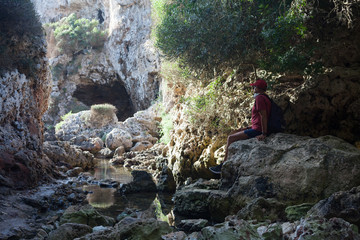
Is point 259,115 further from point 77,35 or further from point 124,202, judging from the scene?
point 77,35

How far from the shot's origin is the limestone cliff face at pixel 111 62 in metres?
24.8

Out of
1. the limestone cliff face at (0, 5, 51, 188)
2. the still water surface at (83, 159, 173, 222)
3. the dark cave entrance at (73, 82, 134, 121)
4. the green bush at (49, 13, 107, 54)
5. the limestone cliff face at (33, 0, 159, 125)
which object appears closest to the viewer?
the still water surface at (83, 159, 173, 222)

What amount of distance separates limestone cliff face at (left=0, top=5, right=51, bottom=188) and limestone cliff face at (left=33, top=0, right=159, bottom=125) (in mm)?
13402

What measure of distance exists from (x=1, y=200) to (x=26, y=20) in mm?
Result: 5559

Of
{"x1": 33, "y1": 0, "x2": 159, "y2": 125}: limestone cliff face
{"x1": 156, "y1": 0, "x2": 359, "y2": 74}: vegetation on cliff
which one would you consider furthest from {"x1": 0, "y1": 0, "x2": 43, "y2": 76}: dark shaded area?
{"x1": 33, "y1": 0, "x2": 159, "y2": 125}: limestone cliff face

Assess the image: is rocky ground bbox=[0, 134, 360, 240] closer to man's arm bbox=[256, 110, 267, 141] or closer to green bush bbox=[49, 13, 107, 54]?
man's arm bbox=[256, 110, 267, 141]

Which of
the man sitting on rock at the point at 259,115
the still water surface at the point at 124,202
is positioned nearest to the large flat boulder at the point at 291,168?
the man sitting on rock at the point at 259,115

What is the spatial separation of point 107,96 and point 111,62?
198 inches

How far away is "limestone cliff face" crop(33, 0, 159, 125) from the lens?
81.2ft

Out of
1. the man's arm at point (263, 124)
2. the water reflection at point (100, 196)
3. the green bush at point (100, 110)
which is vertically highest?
the green bush at point (100, 110)

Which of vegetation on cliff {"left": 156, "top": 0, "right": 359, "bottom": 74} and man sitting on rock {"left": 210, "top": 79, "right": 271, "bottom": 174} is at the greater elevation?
vegetation on cliff {"left": 156, "top": 0, "right": 359, "bottom": 74}

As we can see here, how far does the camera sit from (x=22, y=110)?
8.05 metres

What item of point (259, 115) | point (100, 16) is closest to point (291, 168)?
point (259, 115)

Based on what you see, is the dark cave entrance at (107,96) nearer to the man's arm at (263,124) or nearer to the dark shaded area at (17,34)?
the dark shaded area at (17,34)
